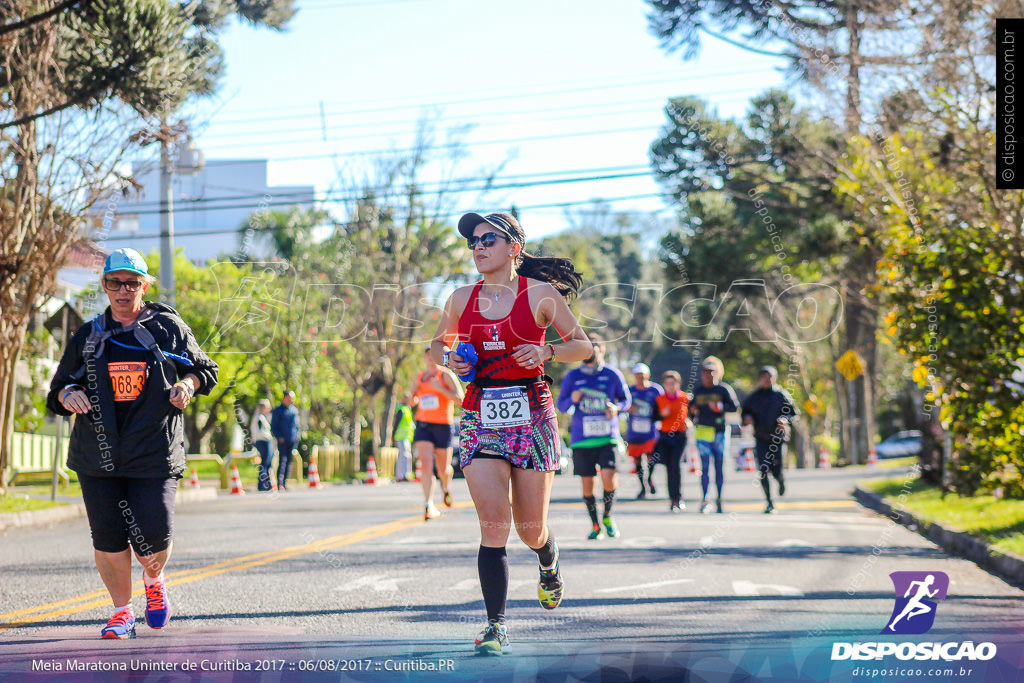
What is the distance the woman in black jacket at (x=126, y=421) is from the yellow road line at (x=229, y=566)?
3.43 ft

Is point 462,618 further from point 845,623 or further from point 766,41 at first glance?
point 766,41

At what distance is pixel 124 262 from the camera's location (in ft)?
20.5

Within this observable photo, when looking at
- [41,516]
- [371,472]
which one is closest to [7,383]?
[41,516]

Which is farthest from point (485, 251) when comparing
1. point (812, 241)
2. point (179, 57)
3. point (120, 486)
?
point (812, 241)

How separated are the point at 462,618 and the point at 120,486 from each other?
231 centimetres

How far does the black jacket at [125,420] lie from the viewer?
620 centimetres

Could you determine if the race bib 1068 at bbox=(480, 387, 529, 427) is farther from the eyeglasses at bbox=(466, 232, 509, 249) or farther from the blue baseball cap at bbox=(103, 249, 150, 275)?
the blue baseball cap at bbox=(103, 249, 150, 275)

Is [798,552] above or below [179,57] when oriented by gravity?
below

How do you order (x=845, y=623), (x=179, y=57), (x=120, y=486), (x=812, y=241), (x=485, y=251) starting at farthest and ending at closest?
(x=812, y=241)
(x=179, y=57)
(x=845, y=623)
(x=120, y=486)
(x=485, y=251)

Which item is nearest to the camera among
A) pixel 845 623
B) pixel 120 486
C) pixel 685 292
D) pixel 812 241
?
pixel 120 486

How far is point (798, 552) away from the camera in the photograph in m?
12.0

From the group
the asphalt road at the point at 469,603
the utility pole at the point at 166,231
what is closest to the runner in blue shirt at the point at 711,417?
the asphalt road at the point at 469,603

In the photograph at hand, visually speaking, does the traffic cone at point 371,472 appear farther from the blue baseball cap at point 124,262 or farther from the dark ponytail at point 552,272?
the dark ponytail at point 552,272

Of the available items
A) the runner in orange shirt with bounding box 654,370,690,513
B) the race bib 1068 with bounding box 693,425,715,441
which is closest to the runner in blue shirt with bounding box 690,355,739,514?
the race bib 1068 with bounding box 693,425,715,441
